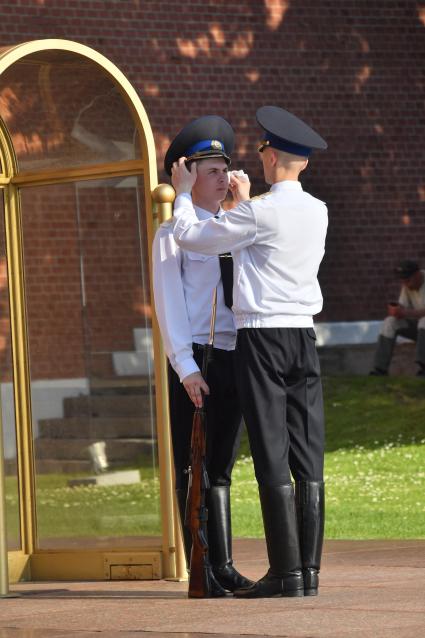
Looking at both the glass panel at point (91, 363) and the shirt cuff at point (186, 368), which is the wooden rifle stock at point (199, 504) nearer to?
the shirt cuff at point (186, 368)

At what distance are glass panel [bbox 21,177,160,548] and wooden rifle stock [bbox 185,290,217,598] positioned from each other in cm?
102

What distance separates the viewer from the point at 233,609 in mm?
5570

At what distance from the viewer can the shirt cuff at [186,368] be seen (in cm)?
588

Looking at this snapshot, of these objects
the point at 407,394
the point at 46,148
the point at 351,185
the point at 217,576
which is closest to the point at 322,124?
the point at 351,185

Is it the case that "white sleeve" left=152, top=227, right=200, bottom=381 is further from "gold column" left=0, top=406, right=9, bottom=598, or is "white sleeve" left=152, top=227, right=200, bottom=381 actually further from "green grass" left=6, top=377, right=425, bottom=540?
"green grass" left=6, top=377, right=425, bottom=540

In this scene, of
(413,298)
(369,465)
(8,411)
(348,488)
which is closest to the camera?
(8,411)

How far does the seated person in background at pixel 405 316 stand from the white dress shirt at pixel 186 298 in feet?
32.3

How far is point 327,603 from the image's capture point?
18.3ft

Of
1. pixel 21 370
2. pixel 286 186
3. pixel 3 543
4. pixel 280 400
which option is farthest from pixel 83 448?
pixel 286 186

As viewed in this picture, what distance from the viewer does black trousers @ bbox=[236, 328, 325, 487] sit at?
574cm

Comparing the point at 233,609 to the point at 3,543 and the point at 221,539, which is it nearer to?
the point at 221,539

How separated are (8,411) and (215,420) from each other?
1.57 m

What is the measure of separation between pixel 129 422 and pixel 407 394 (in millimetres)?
8027

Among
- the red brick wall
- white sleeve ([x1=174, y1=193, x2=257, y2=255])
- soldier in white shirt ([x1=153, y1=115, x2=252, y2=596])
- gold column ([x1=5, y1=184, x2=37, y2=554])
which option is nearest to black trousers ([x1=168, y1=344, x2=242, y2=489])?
soldier in white shirt ([x1=153, y1=115, x2=252, y2=596])
